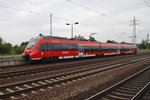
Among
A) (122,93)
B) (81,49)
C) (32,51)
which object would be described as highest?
(81,49)

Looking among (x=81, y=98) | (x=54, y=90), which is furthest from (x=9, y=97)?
(x=81, y=98)

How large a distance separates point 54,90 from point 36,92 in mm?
938

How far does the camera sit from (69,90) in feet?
34.8

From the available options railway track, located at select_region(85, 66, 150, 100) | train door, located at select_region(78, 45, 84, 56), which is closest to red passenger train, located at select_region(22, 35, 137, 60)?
train door, located at select_region(78, 45, 84, 56)

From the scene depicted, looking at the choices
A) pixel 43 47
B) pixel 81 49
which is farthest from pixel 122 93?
pixel 81 49

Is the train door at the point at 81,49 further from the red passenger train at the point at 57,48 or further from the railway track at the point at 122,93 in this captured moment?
the railway track at the point at 122,93

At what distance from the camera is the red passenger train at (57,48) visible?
23.5 meters

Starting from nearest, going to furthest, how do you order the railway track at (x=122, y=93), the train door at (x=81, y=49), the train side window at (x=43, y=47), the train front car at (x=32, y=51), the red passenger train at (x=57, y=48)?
the railway track at (x=122, y=93) < the train front car at (x=32, y=51) < the red passenger train at (x=57, y=48) < the train side window at (x=43, y=47) < the train door at (x=81, y=49)

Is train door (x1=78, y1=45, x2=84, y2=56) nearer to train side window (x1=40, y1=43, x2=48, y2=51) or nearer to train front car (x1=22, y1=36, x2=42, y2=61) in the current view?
train side window (x1=40, y1=43, x2=48, y2=51)

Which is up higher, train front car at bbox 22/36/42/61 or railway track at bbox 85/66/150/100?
train front car at bbox 22/36/42/61

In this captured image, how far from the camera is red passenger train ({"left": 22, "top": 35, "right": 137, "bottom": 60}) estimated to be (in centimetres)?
2345

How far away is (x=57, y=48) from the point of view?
26.4m

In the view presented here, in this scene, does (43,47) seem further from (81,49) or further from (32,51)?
(81,49)

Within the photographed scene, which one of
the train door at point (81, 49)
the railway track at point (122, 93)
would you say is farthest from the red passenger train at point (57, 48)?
the railway track at point (122, 93)
